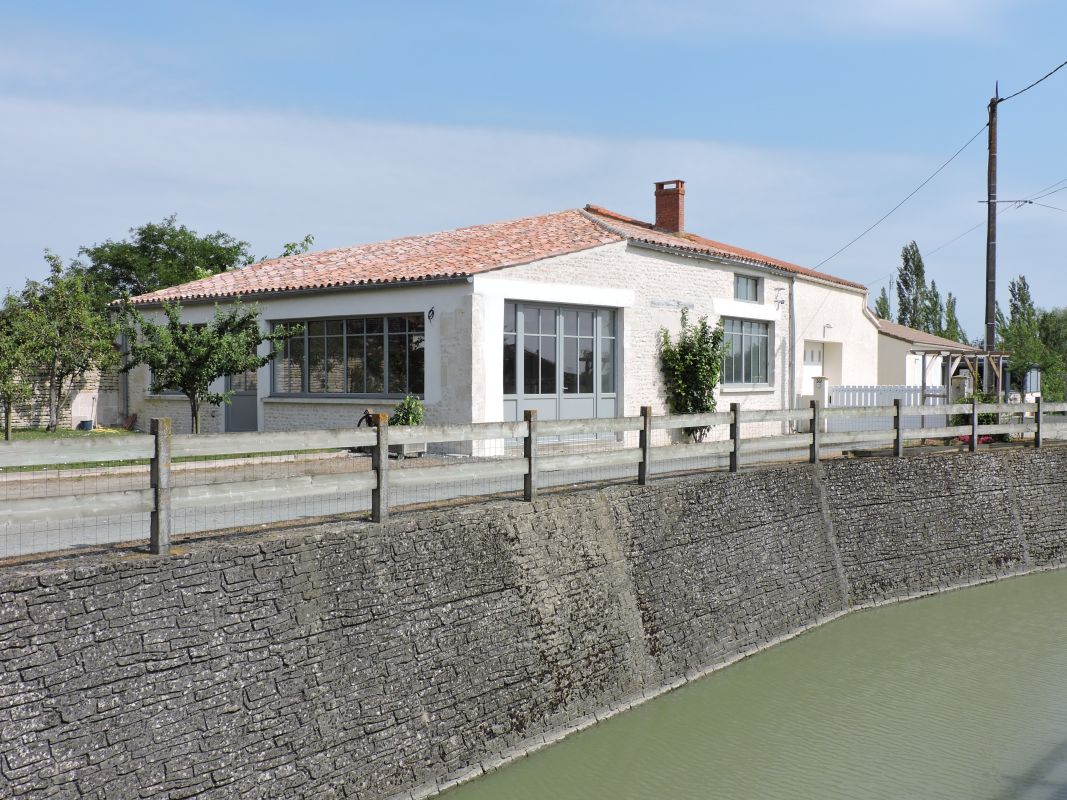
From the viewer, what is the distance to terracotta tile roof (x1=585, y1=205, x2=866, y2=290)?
21344 millimetres

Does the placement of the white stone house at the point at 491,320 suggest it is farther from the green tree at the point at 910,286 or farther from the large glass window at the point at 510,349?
the green tree at the point at 910,286

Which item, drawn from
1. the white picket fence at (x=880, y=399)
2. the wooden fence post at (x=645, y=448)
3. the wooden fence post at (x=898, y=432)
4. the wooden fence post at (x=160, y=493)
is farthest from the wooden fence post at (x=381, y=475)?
the white picket fence at (x=880, y=399)

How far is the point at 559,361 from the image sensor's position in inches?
736

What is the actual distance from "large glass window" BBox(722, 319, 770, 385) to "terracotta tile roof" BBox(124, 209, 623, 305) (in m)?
4.50

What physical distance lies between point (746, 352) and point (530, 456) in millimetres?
15934

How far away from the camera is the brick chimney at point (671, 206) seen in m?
25.9

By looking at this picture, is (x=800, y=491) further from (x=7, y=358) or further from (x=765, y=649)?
(x=7, y=358)

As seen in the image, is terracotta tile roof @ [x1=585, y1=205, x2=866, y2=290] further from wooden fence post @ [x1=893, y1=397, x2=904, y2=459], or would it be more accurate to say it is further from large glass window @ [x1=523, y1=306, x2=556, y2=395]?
wooden fence post @ [x1=893, y1=397, x2=904, y2=459]

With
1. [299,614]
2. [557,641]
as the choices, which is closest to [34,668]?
[299,614]

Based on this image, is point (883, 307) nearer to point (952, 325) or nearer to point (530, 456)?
point (952, 325)

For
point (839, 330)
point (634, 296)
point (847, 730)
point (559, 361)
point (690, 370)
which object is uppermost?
point (634, 296)

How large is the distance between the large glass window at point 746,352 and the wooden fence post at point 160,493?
1730cm

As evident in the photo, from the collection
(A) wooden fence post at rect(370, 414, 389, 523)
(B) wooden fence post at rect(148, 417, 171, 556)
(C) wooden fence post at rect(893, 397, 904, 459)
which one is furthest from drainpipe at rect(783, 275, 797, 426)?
(B) wooden fence post at rect(148, 417, 171, 556)

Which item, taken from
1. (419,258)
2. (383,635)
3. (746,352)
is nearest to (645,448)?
(383,635)
